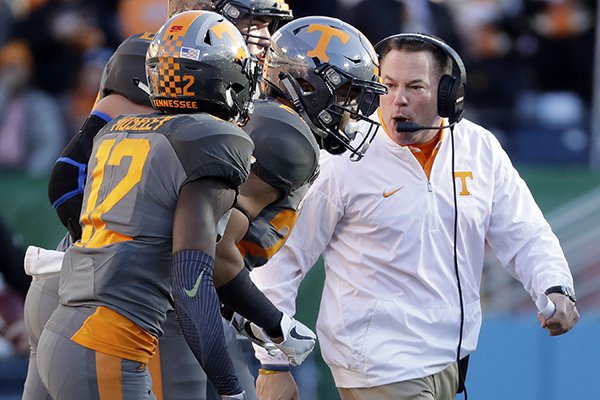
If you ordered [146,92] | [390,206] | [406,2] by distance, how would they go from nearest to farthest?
[146,92]
[390,206]
[406,2]

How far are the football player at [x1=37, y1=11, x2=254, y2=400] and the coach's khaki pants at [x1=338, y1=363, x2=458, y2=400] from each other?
3.55ft

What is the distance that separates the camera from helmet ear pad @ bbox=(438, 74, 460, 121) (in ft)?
14.1

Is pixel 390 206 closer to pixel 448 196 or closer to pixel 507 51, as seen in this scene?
pixel 448 196

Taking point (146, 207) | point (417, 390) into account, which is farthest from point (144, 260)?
point (417, 390)

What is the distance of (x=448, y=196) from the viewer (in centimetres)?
424

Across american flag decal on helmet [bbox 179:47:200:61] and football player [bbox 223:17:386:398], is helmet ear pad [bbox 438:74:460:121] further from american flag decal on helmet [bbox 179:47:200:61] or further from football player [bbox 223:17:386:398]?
american flag decal on helmet [bbox 179:47:200:61]

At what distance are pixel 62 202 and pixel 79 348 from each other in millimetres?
955

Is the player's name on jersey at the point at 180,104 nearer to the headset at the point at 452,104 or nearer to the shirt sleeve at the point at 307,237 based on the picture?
the shirt sleeve at the point at 307,237

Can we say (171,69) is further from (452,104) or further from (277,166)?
(452,104)

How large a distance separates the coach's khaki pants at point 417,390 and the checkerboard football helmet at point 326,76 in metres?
0.79

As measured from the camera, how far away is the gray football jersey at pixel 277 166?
139 inches

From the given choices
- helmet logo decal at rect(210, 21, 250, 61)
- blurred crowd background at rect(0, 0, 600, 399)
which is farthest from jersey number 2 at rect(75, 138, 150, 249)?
blurred crowd background at rect(0, 0, 600, 399)

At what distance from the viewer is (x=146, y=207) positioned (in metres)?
3.06

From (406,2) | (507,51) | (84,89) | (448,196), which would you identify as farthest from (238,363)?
(507,51)
